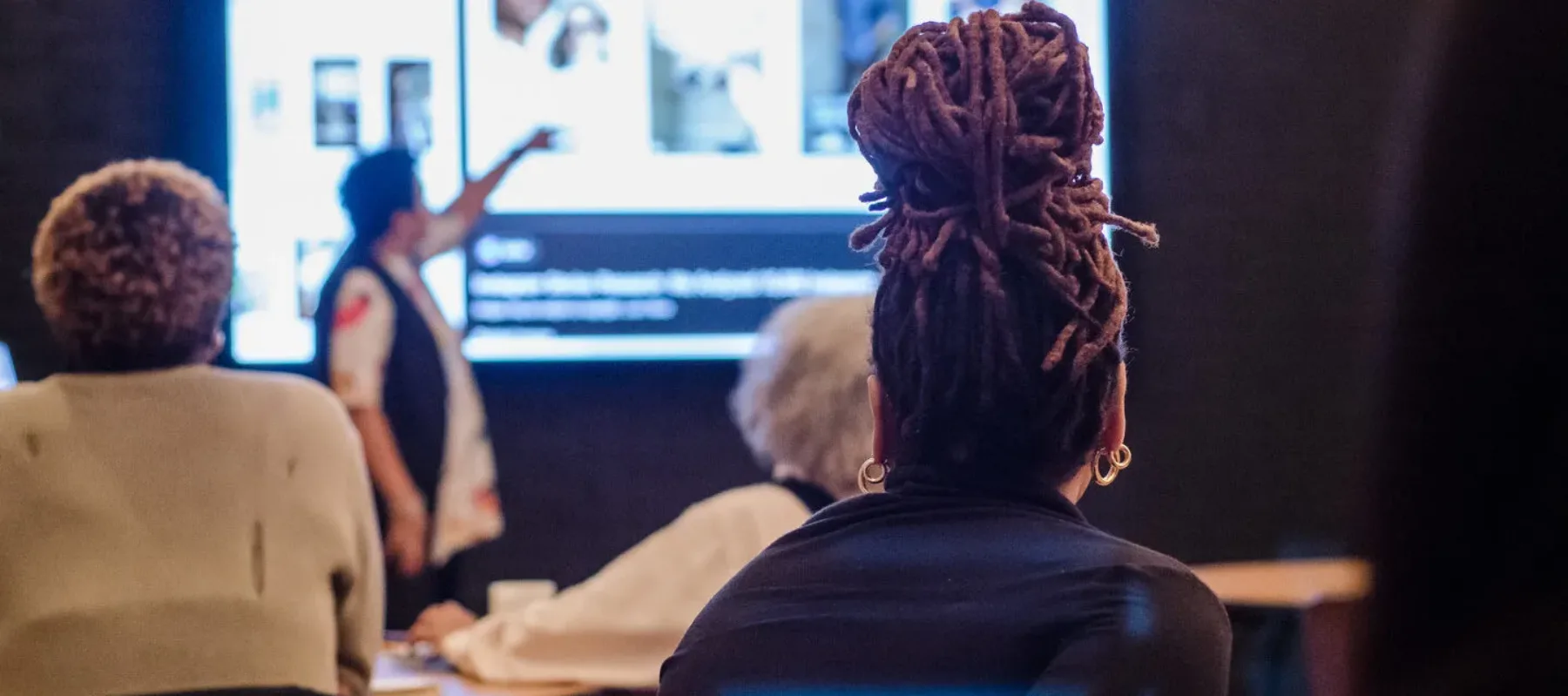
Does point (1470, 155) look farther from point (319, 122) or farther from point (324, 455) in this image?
point (319, 122)

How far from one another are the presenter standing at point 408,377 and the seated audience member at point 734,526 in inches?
32.1

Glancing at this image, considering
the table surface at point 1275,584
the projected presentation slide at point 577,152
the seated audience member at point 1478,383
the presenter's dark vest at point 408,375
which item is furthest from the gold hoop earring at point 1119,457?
the presenter's dark vest at point 408,375

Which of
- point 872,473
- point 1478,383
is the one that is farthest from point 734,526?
point 1478,383

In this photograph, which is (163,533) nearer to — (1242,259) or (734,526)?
(734,526)

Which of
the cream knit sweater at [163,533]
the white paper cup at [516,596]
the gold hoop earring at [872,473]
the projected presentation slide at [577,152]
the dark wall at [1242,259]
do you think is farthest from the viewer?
the dark wall at [1242,259]

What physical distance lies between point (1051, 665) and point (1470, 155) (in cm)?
67

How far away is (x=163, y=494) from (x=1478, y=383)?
1.74m

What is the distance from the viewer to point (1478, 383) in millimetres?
267

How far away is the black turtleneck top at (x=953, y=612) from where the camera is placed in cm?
88

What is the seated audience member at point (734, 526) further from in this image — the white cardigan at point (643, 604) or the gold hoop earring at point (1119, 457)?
the gold hoop earring at point (1119, 457)

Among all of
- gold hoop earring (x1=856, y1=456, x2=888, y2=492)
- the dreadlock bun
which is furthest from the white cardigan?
the dreadlock bun

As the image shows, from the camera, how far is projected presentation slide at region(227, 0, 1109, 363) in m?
2.97

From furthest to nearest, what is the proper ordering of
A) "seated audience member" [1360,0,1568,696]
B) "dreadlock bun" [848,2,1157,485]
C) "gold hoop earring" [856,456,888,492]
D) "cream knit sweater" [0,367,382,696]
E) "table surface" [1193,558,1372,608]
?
"table surface" [1193,558,1372,608]
"cream knit sweater" [0,367,382,696]
"gold hoop earring" [856,456,888,492]
"dreadlock bun" [848,2,1157,485]
"seated audience member" [1360,0,1568,696]

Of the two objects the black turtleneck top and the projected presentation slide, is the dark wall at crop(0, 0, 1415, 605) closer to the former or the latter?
the projected presentation slide
